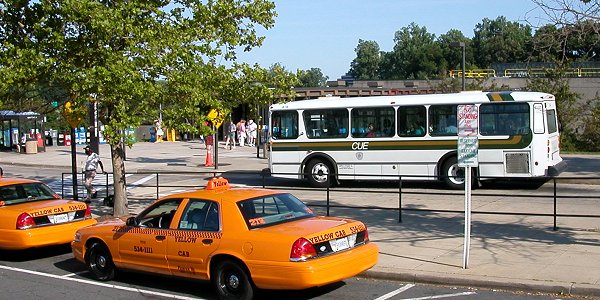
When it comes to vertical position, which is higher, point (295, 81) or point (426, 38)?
point (426, 38)

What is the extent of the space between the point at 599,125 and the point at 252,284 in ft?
109

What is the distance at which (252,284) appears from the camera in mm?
8812

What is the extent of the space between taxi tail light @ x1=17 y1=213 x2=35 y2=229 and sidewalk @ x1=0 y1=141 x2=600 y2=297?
19.9 ft

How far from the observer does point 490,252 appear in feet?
37.5

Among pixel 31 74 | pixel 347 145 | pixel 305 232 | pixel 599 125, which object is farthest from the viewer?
pixel 599 125

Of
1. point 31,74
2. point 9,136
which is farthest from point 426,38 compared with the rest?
point 31,74

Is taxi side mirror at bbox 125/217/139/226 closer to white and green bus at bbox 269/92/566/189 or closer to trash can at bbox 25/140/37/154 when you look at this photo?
white and green bus at bbox 269/92/566/189

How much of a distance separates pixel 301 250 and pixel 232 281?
Answer: 3.77ft

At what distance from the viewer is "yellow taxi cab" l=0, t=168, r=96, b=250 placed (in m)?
12.4

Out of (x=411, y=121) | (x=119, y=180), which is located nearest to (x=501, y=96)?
(x=411, y=121)

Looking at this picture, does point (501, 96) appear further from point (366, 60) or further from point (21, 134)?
point (366, 60)

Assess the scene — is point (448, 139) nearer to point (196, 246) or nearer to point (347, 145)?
point (347, 145)

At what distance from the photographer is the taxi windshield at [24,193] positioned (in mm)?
13445

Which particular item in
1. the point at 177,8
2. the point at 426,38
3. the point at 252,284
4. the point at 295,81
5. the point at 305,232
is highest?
the point at 426,38
